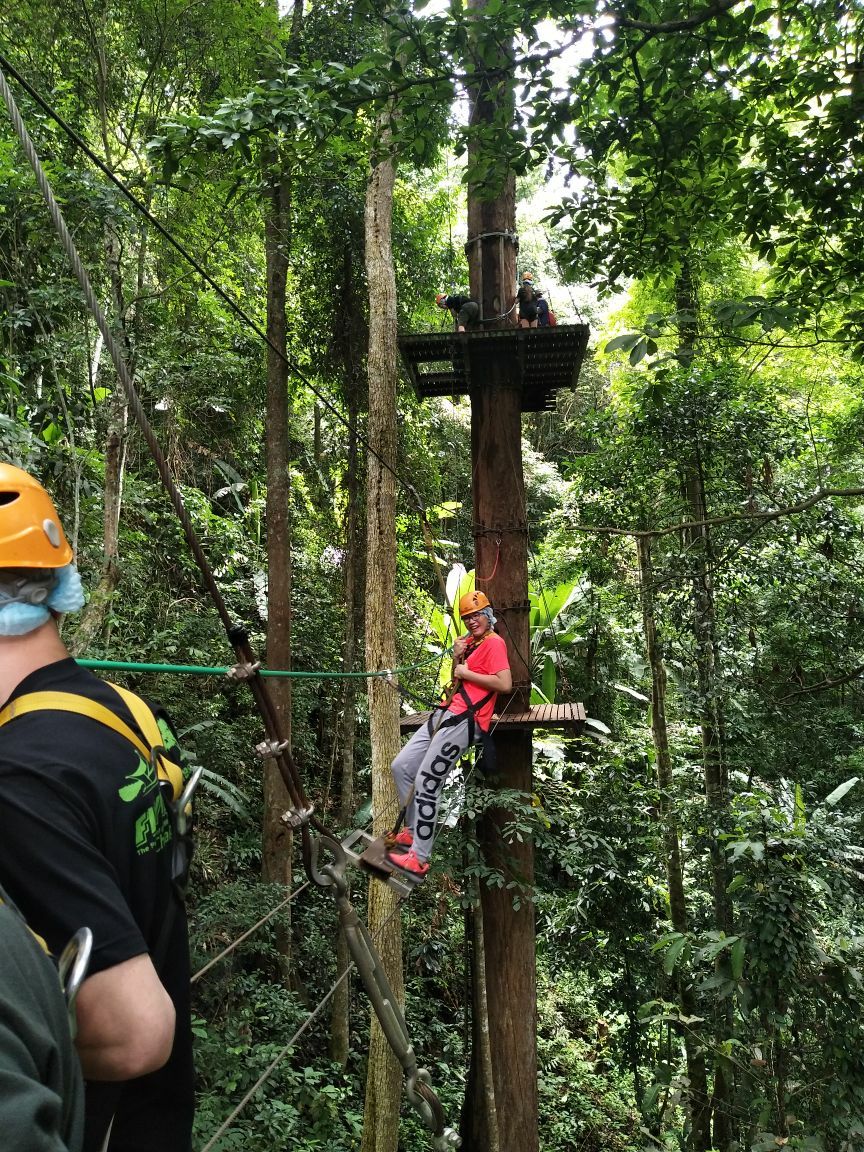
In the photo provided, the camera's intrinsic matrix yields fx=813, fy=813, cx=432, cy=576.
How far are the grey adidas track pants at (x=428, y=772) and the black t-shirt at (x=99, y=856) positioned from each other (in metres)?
2.76

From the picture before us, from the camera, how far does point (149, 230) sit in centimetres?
579

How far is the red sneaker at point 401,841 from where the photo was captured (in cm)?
400

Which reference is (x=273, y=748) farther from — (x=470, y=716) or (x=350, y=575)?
(x=350, y=575)

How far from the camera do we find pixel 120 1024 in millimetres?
888

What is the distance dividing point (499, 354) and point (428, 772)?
2.42m

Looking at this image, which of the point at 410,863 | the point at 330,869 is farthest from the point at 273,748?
the point at 410,863

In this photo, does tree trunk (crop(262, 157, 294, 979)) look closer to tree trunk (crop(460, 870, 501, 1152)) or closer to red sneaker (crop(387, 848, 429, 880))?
tree trunk (crop(460, 870, 501, 1152))

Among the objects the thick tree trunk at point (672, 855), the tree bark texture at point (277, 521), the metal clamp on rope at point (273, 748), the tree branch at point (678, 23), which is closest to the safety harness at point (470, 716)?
the thick tree trunk at point (672, 855)

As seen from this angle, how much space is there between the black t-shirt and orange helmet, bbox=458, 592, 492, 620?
3.03 m

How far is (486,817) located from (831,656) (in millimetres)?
4804

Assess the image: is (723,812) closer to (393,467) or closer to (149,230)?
(393,467)

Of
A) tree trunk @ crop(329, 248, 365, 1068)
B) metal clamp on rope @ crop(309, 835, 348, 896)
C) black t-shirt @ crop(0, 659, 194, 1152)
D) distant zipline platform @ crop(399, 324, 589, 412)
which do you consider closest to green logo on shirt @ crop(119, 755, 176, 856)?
black t-shirt @ crop(0, 659, 194, 1152)

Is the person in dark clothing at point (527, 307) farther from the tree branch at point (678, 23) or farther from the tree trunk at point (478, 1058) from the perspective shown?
the tree trunk at point (478, 1058)

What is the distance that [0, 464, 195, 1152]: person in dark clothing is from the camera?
2.91 ft
